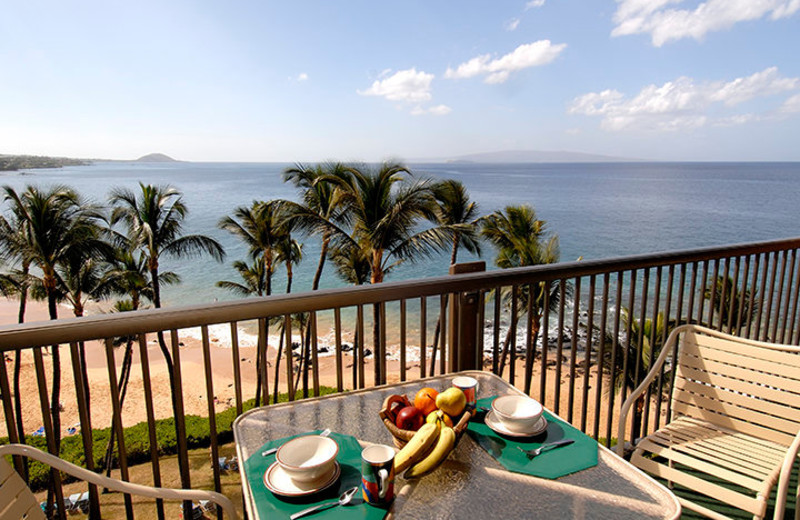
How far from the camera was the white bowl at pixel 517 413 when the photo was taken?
1.32 m

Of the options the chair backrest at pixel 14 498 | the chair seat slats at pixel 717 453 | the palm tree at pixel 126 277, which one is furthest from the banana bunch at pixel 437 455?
the palm tree at pixel 126 277

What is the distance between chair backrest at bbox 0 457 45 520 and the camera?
3.62ft

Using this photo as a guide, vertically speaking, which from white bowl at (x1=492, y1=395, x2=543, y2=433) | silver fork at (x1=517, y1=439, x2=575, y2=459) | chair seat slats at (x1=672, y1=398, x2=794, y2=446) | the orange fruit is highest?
the orange fruit

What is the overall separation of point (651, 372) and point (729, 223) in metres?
44.1

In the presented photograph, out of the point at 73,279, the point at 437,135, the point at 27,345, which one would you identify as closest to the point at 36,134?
the point at 437,135

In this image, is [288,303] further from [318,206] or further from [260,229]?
[260,229]

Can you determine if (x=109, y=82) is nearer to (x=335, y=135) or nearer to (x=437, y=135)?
(x=335, y=135)

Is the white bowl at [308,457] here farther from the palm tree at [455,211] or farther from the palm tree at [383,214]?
the palm tree at [455,211]

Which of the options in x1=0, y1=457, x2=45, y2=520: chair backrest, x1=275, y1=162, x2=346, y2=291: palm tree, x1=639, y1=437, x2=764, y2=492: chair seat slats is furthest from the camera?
x1=275, y1=162, x2=346, y2=291: palm tree

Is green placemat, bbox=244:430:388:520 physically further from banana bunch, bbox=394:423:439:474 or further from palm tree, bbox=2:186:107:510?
palm tree, bbox=2:186:107:510

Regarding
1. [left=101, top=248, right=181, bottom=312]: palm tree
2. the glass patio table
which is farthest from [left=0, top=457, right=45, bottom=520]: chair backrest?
Answer: [left=101, top=248, right=181, bottom=312]: palm tree

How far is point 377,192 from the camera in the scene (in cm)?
1512

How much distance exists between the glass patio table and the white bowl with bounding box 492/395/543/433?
12cm

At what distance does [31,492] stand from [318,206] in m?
16.8
